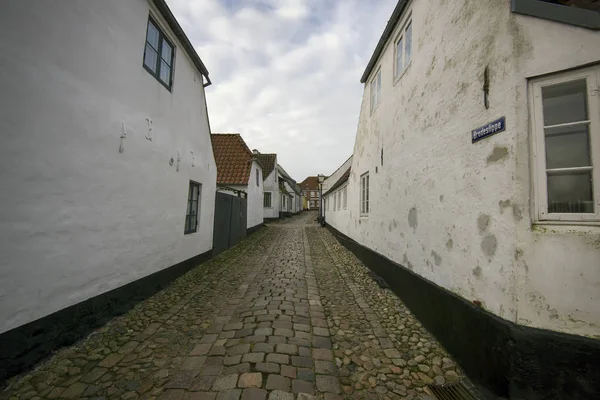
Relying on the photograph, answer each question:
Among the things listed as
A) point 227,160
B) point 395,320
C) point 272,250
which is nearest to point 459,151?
point 395,320

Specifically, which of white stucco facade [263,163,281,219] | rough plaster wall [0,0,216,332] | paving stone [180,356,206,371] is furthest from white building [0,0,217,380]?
white stucco facade [263,163,281,219]

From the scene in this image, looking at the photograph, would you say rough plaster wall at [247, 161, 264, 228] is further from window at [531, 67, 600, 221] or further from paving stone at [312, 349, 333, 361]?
window at [531, 67, 600, 221]

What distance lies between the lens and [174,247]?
5473mm

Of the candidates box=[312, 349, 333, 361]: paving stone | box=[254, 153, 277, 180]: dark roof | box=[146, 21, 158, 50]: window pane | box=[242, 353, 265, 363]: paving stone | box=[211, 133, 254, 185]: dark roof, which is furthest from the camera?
box=[254, 153, 277, 180]: dark roof

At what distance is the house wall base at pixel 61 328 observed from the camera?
91.6 inches

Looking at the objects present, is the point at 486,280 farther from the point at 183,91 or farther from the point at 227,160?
the point at 227,160

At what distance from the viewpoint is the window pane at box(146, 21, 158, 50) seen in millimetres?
4586

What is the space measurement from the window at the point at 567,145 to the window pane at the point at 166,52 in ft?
19.3

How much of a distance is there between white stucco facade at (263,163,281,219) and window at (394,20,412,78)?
1749 cm

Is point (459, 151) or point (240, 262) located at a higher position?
point (459, 151)

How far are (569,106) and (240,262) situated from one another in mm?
7074

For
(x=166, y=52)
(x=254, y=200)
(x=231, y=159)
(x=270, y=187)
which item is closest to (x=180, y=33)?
(x=166, y=52)

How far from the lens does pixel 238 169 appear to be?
14.3 m

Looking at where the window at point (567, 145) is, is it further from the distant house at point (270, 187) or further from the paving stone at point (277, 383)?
the distant house at point (270, 187)
